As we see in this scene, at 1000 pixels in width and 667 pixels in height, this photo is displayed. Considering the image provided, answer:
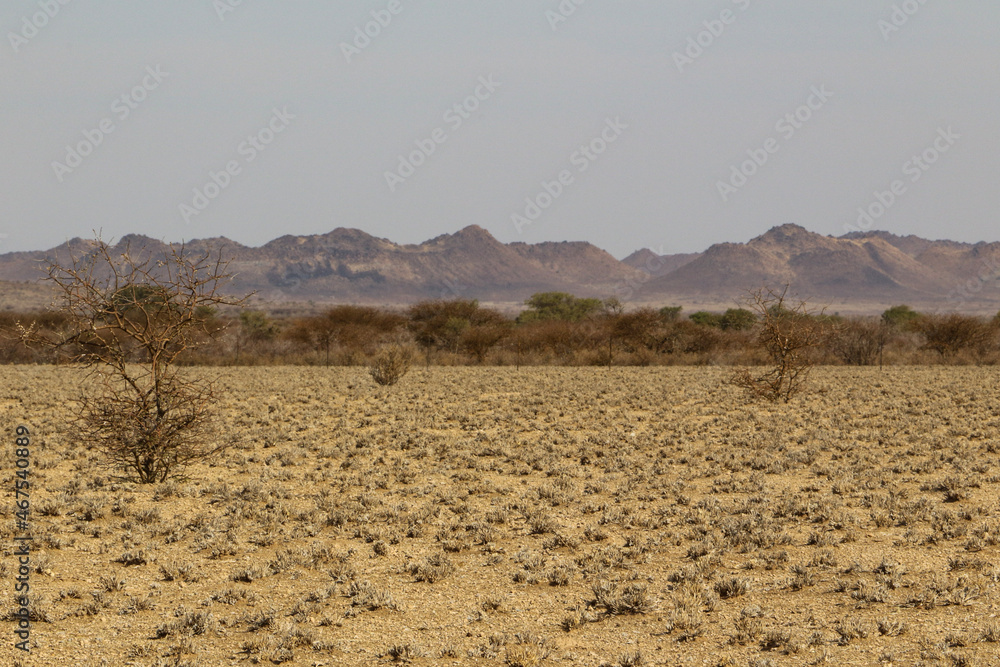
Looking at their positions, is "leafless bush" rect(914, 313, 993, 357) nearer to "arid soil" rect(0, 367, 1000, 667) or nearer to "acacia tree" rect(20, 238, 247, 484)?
"arid soil" rect(0, 367, 1000, 667)

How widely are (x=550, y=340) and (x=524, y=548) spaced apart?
40.1m

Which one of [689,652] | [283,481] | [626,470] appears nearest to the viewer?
[689,652]

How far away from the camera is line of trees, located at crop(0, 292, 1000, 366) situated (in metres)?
43.4

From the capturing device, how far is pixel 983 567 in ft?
25.6

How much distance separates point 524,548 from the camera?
8984 millimetres

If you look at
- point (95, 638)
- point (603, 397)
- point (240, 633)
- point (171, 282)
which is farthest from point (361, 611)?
point (603, 397)

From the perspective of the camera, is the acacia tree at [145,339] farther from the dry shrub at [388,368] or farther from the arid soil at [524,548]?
the dry shrub at [388,368]

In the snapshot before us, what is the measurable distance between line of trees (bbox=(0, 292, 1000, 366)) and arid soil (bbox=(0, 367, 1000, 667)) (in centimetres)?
2486

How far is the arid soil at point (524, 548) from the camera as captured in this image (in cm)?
635

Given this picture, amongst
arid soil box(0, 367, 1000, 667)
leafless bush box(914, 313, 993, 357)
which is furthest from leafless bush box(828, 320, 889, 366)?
arid soil box(0, 367, 1000, 667)

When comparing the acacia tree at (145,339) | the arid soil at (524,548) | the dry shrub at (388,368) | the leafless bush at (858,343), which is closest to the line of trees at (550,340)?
the leafless bush at (858,343)

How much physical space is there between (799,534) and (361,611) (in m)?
5.42

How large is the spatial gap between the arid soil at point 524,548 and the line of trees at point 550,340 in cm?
2486

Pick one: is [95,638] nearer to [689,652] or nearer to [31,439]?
[689,652]
